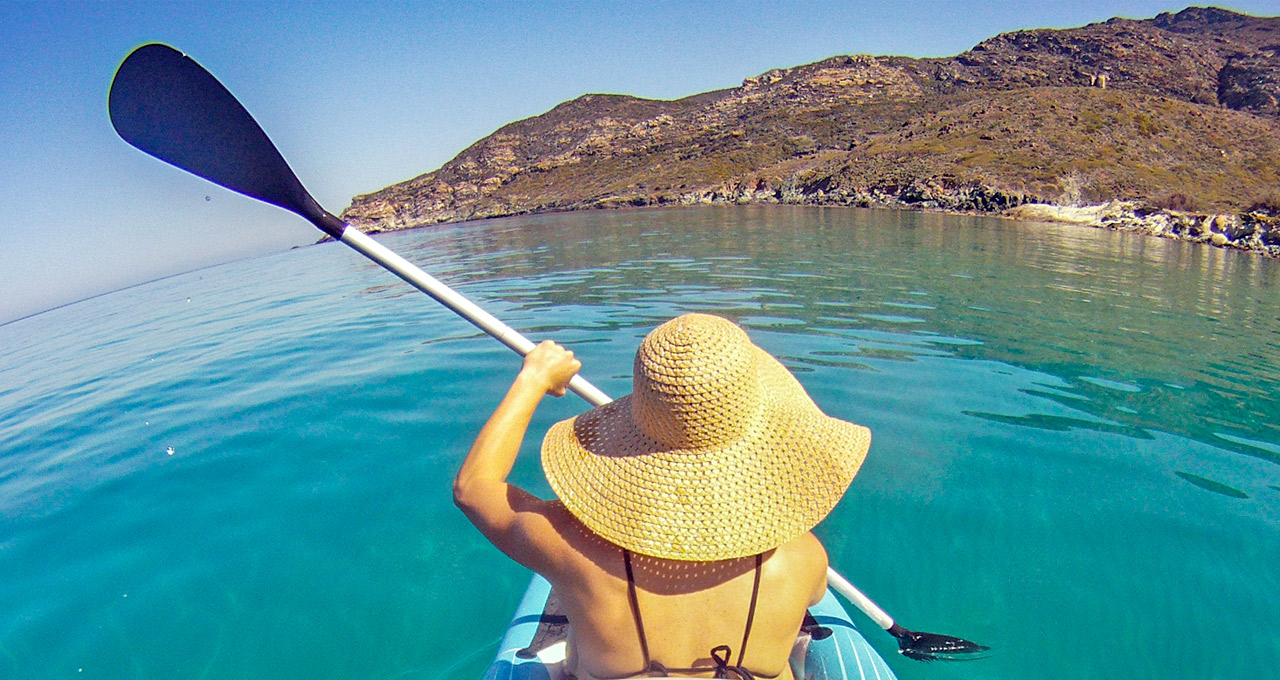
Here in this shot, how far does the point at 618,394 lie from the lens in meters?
6.37

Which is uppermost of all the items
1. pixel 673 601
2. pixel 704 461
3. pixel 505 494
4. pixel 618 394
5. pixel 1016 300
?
pixel 704 461

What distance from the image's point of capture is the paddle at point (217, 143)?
269 centimetres

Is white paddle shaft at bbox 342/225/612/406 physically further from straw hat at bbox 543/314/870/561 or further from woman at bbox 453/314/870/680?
straw hat at bbox 543/314/870/561

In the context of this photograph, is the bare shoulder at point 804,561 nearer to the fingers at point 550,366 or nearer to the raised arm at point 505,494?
the raised arm at point 505,494

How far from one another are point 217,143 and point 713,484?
293cm

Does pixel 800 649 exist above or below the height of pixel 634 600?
below

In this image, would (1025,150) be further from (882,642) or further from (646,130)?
(646,130)

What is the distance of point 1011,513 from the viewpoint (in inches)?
167

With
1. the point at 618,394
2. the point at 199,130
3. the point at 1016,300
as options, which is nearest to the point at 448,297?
the point at 199,130

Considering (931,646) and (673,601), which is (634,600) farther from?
(931,646)

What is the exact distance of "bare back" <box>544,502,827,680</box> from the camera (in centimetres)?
150

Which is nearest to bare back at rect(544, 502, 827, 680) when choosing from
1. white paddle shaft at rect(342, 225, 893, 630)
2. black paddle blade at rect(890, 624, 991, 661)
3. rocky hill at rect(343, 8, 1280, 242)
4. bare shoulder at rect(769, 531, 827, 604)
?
bare shoulder at rect(769, 531, 827, 604)

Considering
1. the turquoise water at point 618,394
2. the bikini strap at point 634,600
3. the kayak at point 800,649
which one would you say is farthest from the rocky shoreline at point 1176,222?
the bikini strap at point 634,600

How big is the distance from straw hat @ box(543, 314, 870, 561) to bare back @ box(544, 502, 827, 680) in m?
0.11
